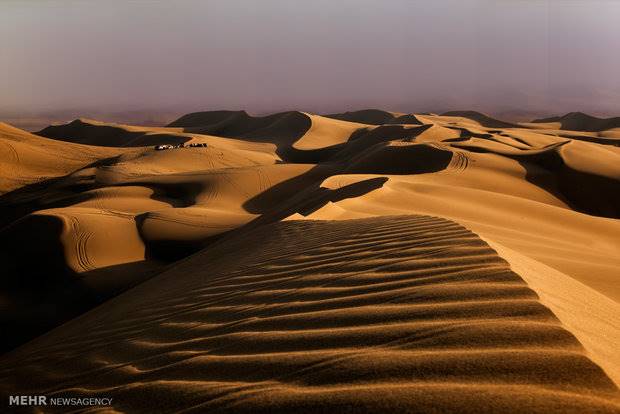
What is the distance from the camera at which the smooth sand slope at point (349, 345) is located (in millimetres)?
1596

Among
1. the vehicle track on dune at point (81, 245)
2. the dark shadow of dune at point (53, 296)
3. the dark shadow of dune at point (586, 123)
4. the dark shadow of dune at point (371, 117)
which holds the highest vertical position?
the dark shadow of dune at point (371, 117)

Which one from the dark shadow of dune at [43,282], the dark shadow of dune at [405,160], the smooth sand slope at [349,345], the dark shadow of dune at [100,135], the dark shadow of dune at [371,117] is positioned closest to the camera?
the smooth sand slope at [349,345]

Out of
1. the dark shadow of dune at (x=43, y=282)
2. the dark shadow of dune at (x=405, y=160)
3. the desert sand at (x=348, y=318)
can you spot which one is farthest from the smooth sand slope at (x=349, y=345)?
the dark shadow of dune at (x=405, y=160)

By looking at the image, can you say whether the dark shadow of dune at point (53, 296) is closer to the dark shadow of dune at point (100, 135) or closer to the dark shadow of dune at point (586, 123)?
the dark shadow of dune at point (100, 135)

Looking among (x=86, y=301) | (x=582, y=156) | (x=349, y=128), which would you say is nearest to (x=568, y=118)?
(x=349, y=128)

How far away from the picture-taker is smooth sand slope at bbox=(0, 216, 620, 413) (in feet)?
5.24

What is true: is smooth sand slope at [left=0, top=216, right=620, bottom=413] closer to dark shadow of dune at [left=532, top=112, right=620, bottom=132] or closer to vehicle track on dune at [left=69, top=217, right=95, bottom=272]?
vehicle track on dune at [left=69, top=217, right=95, bottom=272]

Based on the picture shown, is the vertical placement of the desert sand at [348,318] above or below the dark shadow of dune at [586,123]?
above

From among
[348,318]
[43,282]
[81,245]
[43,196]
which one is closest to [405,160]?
[81,245]

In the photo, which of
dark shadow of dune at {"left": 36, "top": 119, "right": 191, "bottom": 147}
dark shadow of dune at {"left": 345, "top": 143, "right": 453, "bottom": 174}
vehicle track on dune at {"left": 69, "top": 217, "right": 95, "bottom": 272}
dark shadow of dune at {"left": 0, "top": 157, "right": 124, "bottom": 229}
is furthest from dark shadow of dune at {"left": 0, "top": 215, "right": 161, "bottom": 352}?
dark shadow of dune at {"left": 36, "top": 119, "right": 191, "bottom": 147}

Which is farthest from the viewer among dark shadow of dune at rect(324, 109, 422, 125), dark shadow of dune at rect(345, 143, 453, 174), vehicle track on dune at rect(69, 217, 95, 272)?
dark shadow of dune at rect(324, 109, 422, 125)

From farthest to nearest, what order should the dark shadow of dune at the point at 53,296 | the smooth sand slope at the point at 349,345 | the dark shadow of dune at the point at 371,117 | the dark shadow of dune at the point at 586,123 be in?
1. the dark shadow of dune at the point at 371,117
2. the dark shadow of dune at the point at 586,123
3. the dark shadow of dune at the point at 53,296
4. the smooth sand slope at the point at 349,345

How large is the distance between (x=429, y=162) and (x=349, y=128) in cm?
2499

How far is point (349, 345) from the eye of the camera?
2.07 m
